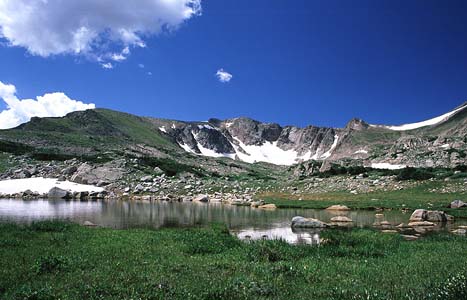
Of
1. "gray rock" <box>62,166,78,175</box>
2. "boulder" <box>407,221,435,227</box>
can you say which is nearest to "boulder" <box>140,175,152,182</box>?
"gray rock" <box>62,166,78,175</box>

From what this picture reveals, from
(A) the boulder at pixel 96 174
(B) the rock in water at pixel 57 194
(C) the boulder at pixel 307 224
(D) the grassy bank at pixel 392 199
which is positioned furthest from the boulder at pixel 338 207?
(A) the boulder at pixel 96 174

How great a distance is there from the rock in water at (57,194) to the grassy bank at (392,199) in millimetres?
38078

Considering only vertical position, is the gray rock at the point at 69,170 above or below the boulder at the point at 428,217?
above

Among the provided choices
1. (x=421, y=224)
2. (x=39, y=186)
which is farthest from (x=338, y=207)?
(x=39, y=186)

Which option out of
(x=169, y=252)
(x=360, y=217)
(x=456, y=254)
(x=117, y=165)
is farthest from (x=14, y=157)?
(x=456, y=254)

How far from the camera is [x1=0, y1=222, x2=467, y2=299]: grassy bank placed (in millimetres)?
12453

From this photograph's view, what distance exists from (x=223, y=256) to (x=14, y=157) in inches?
4254

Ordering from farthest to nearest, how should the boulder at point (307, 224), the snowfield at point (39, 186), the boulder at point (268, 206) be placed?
the snowfield at point (39, 186)
the boulder at point (268, 206)
the boulder at point (307, 224)

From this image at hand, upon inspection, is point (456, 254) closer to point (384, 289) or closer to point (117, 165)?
point (384, 289)

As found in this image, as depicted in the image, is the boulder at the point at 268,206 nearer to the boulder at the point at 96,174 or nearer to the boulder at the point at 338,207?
the boulder at the point at 338,207

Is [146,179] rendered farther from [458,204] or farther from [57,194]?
[458,204]

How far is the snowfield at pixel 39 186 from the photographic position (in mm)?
75838

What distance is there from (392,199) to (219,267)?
167 feet

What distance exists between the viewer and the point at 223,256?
19.6 metres
